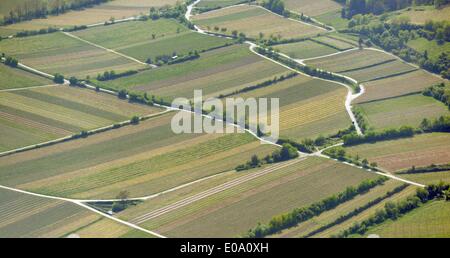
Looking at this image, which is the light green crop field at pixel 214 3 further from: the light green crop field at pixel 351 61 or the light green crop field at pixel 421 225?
the light green crop field at pixel 421 225

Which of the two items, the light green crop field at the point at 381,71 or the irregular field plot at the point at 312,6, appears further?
the irregular field plot at the point at 312,6

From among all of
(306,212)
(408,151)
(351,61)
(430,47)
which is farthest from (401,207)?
(430,47)

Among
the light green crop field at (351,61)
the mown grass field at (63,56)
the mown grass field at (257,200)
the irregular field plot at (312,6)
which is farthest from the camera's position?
the irregular field plot at (312,6)

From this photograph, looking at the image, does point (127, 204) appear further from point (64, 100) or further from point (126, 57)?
point (126, 57)

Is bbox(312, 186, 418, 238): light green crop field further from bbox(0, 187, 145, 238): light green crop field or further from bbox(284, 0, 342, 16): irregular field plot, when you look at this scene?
bbox(284, 0, 342, 16): irregular field plot

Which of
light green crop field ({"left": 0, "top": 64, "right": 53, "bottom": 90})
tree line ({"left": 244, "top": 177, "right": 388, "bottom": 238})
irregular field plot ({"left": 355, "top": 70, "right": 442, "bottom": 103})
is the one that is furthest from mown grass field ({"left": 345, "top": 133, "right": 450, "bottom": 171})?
light green crop field ({"left": 0, "top": 64, "right": 53, "bottom": 90})

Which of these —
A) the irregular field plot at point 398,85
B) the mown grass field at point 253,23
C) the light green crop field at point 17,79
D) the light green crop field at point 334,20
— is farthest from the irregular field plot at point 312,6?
the light green crop field at point 17,79
